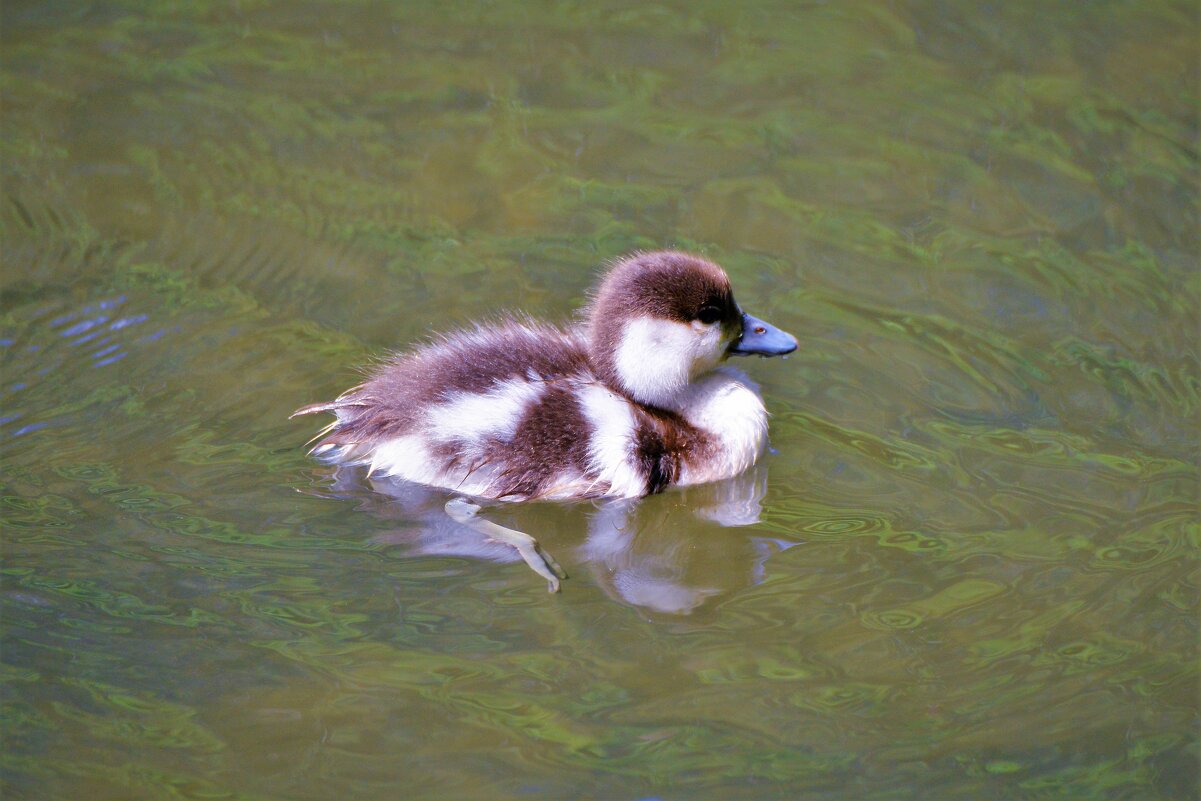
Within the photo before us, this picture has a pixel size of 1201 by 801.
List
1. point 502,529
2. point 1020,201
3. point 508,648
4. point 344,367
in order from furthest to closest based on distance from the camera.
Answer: point 1020,201 → point 344,367 → point 502,529 → point 508,648

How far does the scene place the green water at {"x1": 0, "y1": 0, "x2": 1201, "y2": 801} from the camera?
3.28m

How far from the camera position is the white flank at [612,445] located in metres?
4.09

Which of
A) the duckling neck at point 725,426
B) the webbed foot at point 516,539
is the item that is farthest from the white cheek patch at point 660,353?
the webbed foot at point 516,539

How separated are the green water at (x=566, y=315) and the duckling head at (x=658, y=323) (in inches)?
15.1

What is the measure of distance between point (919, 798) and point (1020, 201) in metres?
3.16

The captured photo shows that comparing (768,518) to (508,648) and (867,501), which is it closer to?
(867,501)

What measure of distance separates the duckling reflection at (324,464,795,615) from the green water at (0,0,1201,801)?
0.06ft

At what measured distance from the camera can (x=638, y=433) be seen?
4.16 meters

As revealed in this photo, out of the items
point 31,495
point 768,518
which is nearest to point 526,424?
point 768,518

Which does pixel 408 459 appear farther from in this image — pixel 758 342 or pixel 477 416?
pixel 758 342

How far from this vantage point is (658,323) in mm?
4176

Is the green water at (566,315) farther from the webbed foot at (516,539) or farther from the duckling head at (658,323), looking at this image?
the duckling head at (658,323)

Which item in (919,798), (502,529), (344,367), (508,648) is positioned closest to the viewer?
(919,798)

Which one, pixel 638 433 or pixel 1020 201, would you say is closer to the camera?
pixel 638 433
